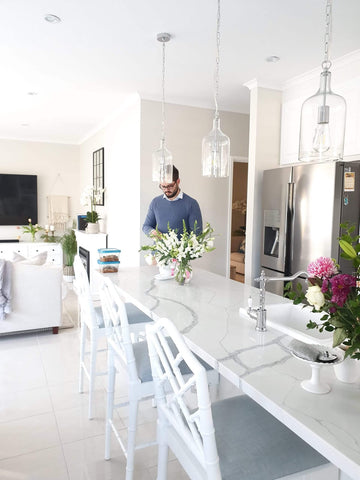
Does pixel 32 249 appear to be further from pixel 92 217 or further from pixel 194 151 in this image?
pixel 194 151

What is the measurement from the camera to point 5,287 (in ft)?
11.9

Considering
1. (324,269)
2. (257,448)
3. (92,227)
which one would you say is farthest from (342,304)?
(92,227)

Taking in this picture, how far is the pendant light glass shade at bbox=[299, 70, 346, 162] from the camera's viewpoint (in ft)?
5.32

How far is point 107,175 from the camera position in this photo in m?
5.85

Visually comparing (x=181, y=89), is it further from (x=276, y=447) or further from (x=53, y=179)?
(x=53, y=179)

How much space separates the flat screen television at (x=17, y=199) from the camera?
24.1ft

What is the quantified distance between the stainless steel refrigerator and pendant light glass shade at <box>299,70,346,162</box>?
1.51 m

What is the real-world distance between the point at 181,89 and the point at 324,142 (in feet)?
9.51

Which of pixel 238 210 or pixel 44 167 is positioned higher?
pixel 44 167

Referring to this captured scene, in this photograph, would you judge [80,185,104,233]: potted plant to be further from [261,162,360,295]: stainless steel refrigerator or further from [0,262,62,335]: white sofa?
[261,162,360,295]: stainless steel refrigerator

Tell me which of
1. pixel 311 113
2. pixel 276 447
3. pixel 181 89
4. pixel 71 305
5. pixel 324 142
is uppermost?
pixel 181 89

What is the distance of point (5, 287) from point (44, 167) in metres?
4.66

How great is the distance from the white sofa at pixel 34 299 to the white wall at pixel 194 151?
3.83 ft

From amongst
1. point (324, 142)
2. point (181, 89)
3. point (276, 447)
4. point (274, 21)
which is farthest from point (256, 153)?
point (276, 447)
